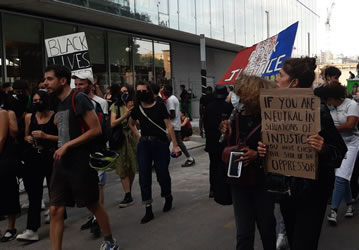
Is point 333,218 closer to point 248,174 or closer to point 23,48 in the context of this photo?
point 248,174

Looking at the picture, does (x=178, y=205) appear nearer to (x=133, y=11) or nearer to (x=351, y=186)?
(x=351, y=186)

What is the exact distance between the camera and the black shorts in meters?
4.16

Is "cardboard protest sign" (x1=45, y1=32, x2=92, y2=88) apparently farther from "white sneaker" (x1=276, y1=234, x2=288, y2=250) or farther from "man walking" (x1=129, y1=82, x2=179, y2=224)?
"white sneaker" (x1=276, y1=234, x2=288, y2=250)

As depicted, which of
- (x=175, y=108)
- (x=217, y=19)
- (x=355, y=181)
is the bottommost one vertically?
(x=355, y=181)

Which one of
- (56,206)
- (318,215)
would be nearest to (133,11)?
(56,206)

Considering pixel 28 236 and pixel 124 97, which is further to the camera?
pixel 124 97

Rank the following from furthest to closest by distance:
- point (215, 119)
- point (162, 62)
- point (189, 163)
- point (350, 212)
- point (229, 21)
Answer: point (229, 21) → point (162, 62) → point (189, 163) → point (215, 119) → point (350, 212)

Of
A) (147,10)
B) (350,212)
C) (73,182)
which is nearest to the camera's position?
(73,182)

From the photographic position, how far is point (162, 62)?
2352 centimetres

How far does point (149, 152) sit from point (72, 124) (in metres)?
1.77

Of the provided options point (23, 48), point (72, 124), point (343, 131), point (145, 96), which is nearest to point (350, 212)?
point (343, 131)

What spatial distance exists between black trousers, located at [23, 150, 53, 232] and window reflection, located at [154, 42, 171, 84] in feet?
57.8

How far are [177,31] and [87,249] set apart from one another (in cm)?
1767

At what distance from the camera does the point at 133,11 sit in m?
17.7
